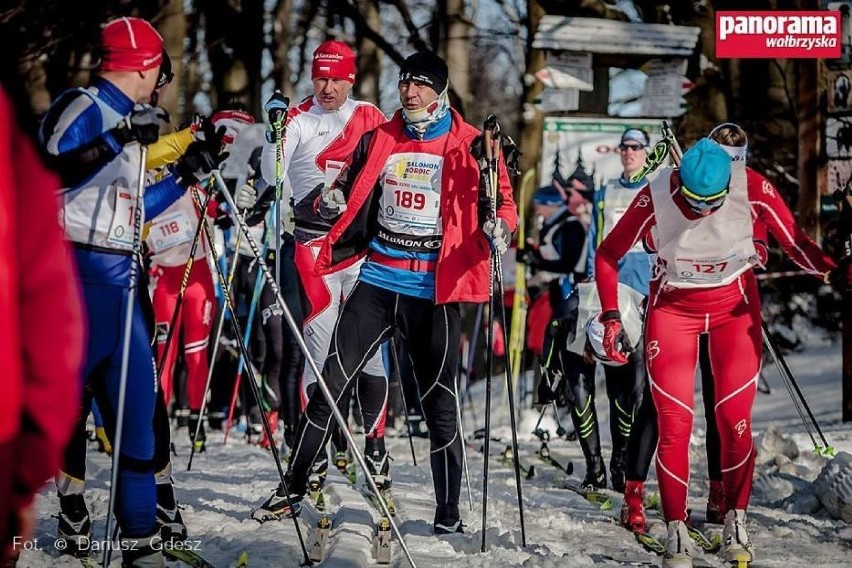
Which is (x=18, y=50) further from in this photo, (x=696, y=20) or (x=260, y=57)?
(x=696, y=20)

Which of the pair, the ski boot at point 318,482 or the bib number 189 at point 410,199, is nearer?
the bib number 189 at point 410,199

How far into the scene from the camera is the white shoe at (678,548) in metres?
5.40

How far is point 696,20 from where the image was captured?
15.9 metres

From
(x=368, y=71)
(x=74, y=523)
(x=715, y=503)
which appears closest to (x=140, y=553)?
(x=74, y=523)

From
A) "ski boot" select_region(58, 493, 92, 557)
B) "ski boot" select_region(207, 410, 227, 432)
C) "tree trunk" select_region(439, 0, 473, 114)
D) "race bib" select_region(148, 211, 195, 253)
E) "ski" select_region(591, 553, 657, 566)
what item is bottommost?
"ski boot" select_region(207, 410, 227, 432)

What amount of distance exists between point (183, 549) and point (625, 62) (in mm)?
10285

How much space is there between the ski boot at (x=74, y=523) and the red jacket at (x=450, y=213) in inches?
65.1

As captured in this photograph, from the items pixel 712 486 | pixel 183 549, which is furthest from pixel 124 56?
pixel 712 486

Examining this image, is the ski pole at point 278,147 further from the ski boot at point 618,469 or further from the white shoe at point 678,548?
the ski boot at point 618,469

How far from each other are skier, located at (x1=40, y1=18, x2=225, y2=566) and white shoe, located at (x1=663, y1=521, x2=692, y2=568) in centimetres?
Answer: 226

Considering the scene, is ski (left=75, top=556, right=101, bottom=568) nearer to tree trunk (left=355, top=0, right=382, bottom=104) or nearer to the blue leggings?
the blue leggings

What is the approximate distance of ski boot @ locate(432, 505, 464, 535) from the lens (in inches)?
235

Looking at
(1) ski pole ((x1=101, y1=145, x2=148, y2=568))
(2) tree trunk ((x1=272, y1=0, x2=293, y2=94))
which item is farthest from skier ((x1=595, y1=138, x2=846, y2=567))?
(2) tree trunk ((x1=272, y1=0, x2=293, y2=94))

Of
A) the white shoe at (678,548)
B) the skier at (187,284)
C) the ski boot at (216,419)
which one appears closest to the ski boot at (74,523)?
the white shoe at (678,548)
